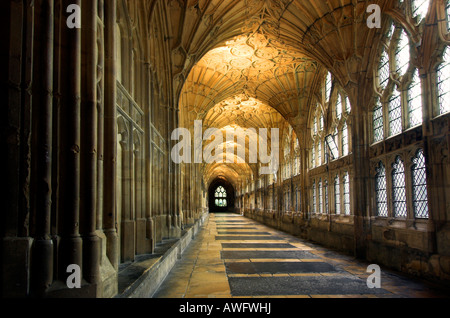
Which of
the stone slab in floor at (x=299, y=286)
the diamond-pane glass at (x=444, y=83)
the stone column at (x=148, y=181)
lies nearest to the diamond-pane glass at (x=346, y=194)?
the diamond-pane glass at (x=444, y=83)

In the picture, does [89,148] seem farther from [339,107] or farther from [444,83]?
[339,107]

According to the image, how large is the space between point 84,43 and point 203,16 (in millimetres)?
8587

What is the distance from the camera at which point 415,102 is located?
315 inches

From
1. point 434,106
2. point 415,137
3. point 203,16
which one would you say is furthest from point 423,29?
point 203,16

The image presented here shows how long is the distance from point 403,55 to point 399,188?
3.30m

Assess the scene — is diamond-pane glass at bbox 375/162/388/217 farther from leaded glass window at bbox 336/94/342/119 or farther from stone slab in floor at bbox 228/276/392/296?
leaded glass window at bbox 336/94/342/119

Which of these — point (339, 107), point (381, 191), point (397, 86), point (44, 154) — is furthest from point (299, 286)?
point (339, 107)

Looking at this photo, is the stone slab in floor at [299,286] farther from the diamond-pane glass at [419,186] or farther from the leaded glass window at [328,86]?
the leaded glass window at [328,86]

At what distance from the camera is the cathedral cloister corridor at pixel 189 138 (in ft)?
9.50

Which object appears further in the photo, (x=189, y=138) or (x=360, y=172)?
(x=189, y=138)

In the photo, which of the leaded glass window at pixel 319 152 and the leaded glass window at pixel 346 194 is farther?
the leaded glass window at pixel 319 152

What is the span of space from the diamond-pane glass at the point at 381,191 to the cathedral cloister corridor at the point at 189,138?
6 centimetres

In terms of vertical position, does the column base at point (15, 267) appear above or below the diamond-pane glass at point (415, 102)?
below

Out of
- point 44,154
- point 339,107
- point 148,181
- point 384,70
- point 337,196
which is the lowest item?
point 337,196
